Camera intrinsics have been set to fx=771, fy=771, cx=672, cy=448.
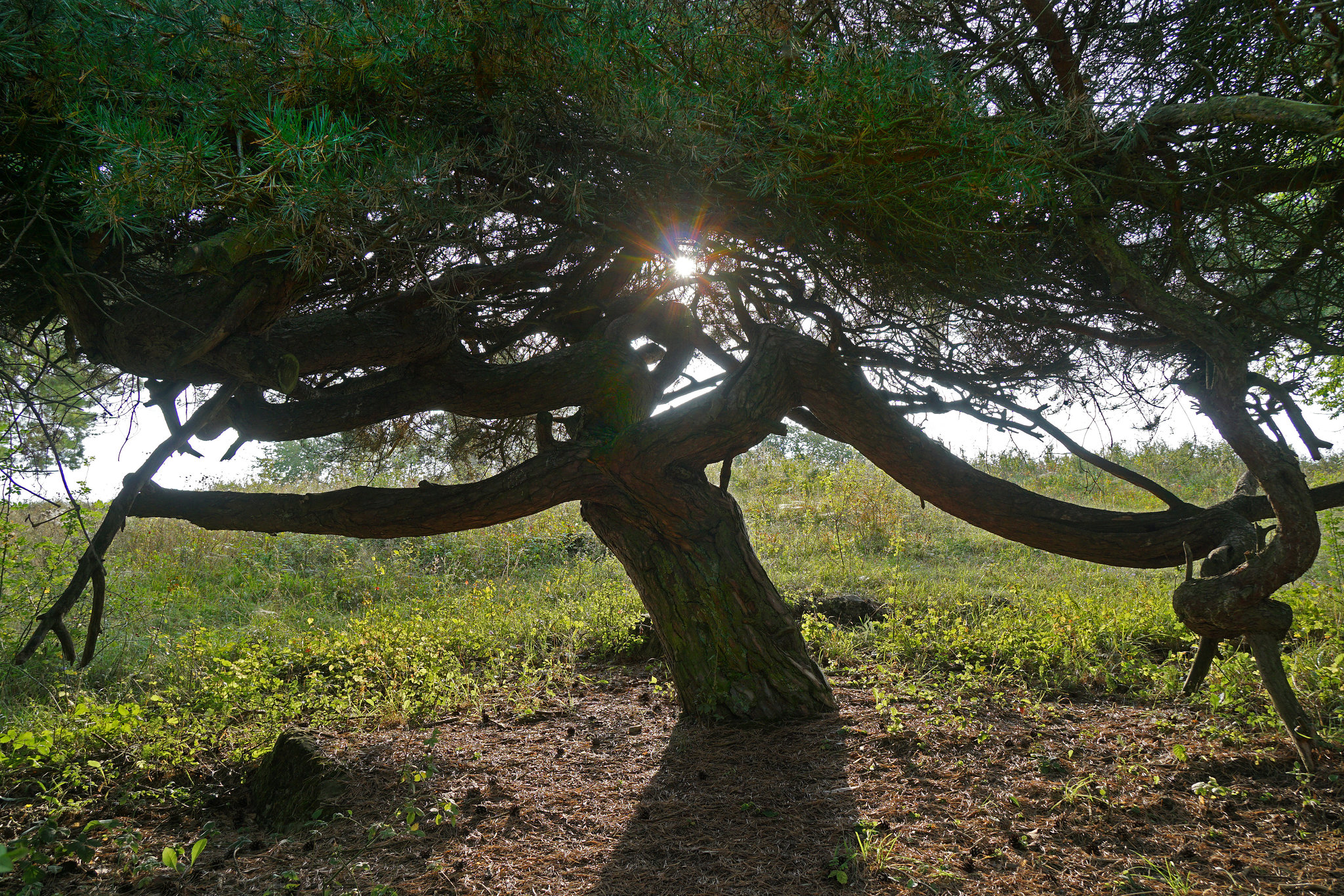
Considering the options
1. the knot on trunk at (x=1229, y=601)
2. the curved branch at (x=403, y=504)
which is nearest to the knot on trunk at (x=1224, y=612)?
the knot on trunk at (x=1229, y=601)

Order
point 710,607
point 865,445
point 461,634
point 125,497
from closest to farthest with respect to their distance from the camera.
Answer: point 125,497 → point 865,445 → point 710,607 → point 461,634

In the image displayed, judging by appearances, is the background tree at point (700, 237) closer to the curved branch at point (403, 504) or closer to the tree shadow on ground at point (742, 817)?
the curved branch at point (403, 504)

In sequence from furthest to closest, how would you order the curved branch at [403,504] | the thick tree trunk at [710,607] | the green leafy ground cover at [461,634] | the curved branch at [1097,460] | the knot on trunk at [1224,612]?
the thick tree trunk at [710,607]
the curved branch at [403,504]
the green leafy ground cover at [461,634]
the curved branch at [1097,460]
the knot on trunk at [1224,612]

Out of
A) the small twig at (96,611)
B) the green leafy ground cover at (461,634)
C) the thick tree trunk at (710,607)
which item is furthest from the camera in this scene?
the thick tree trunk at (710,607)

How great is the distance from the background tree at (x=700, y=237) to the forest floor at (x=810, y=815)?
374 mm

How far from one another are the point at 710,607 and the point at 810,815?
1.24 meters

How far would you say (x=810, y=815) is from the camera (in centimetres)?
306

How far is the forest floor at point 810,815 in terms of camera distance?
2596 mm

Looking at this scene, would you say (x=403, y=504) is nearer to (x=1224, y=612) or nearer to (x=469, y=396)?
(x=469, y=396)

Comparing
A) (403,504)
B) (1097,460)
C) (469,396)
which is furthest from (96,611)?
(1097,460)

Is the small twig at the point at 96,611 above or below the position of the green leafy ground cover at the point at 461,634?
above

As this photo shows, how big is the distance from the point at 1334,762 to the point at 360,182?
13.7 ft

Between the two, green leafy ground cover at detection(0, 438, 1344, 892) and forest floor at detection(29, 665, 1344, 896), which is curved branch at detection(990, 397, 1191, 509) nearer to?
green leafy ground cover at detection(0, 438, 1344, 892)

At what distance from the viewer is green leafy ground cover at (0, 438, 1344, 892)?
383 centimetres
